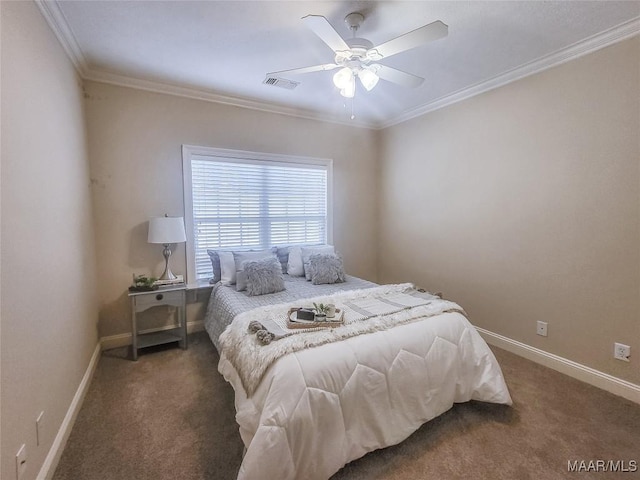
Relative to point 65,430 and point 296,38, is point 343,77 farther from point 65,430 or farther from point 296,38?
point 65,430

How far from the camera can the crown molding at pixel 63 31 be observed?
69.1 inches

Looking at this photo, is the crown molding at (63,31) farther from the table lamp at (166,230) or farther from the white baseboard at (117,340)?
the white baseboard at (117,340)

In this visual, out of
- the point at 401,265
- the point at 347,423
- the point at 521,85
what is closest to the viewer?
the point at 347,423

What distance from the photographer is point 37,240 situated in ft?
5.04

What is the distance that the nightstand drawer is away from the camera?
2.69m

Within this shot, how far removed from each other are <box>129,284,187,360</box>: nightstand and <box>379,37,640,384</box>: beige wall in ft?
9.01

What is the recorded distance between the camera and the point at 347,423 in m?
1.53

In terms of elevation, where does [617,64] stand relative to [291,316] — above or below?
above

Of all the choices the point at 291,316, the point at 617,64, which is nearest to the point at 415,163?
the point at 617,64

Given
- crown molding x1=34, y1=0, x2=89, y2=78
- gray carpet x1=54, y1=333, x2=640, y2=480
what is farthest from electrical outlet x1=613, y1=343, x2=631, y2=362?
crown molding x1=34, y1=0, x2=89, y2=78

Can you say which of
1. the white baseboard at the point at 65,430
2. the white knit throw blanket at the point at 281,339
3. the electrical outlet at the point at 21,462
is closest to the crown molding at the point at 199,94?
the white knit throw blanket at the point at 281,339

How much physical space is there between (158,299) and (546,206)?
3500 mm

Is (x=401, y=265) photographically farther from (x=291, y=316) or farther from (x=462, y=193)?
(x=291, y=316)

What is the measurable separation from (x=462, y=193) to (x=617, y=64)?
56.5 inches
